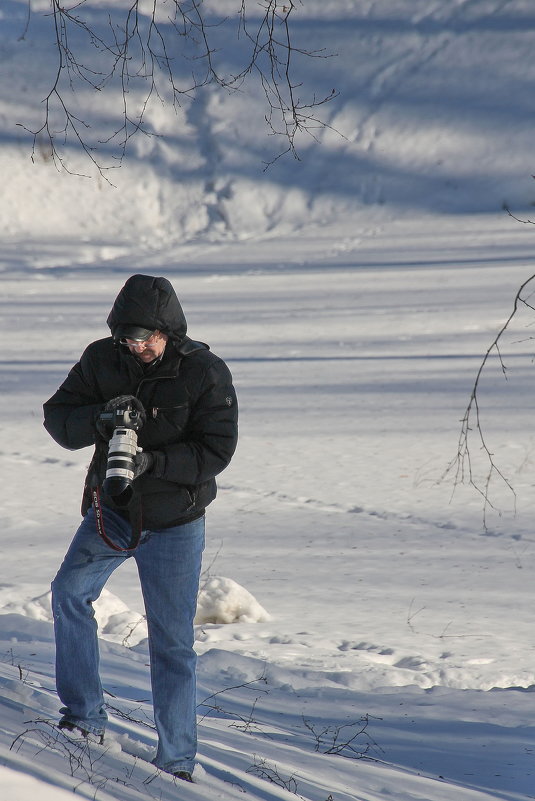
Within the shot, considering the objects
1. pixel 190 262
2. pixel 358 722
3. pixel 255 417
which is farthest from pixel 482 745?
pixel 190 262

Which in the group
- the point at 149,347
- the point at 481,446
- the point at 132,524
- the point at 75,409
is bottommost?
the point at 481,446

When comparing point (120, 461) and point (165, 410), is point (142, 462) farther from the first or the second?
point (165, 410)

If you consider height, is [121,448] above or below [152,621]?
above

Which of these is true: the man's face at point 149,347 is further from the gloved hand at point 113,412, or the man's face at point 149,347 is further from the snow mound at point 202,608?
the snow mound at point 202,608

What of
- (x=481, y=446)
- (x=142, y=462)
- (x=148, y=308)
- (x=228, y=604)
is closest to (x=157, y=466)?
(x=142, y=462)

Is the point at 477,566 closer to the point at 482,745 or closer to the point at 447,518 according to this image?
the point at 447,518

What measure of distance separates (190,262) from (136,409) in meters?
21.9

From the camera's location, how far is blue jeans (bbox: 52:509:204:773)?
323 cm

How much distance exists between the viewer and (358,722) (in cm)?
456

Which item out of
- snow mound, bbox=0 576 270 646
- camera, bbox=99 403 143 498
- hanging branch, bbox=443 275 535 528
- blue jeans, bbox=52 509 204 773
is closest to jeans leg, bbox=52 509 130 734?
blue jeans, bbox=52 509 204 773

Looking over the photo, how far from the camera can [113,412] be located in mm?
3111

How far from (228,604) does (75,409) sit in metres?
2.89

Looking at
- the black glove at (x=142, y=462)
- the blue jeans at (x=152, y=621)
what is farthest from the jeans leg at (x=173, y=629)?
the black glove at (x=142, y=462)

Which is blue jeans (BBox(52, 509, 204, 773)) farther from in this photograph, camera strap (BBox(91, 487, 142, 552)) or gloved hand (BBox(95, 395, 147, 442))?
gloved hand (BBox(95, 395, 147, 442))
